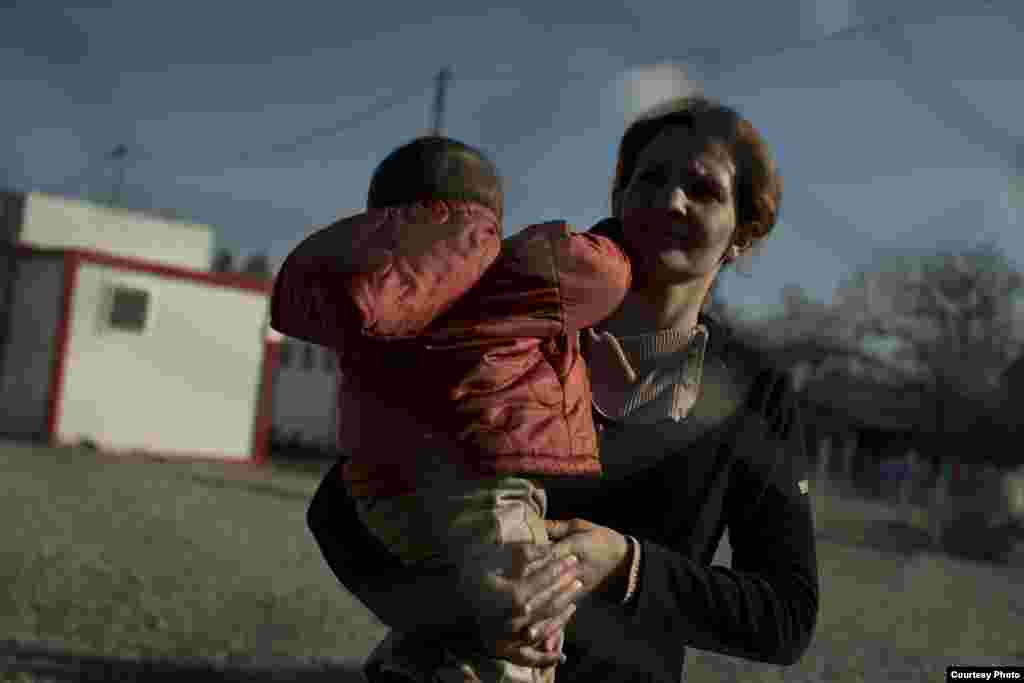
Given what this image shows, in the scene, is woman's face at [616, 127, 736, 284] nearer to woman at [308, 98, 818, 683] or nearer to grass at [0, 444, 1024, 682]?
woman at [308, 98, 818, 683]

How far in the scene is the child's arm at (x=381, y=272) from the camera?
3.84 ft

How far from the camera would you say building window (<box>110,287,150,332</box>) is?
18.7 meters

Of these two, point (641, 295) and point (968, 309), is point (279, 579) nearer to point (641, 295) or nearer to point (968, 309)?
point (641, 295)

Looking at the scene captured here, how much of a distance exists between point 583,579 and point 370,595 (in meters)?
0.28

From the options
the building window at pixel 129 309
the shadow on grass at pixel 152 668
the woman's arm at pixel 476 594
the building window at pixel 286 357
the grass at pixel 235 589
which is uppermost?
the woman's arm at pixel 476 594

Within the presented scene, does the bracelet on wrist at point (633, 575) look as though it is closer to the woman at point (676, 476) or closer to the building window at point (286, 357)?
the woman at point (676, 476)

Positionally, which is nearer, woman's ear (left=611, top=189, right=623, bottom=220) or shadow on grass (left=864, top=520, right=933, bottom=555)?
woman's ear (left=611, top=189, right=623, bottom=220)

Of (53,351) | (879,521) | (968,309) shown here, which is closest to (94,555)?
(53,351)

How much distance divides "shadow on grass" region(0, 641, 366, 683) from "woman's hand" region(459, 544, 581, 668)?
4.22m

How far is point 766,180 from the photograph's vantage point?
1.53m

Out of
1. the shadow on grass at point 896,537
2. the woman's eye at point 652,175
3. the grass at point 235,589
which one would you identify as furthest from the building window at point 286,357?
the woman's eye at point 652,175

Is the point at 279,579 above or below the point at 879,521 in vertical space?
above

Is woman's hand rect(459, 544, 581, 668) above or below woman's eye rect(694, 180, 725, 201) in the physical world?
below

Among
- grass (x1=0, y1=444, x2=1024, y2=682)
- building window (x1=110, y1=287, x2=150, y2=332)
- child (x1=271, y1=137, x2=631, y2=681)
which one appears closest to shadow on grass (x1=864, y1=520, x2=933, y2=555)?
grass (x1=0, y1=444, x2=1024, y2=682)
